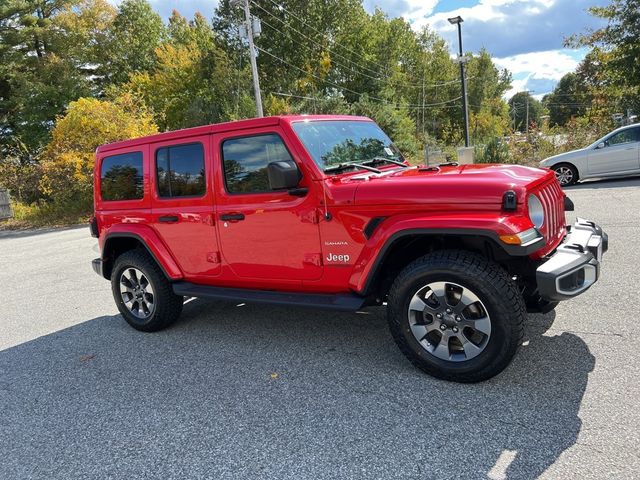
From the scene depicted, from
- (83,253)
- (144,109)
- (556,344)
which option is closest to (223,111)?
(144,109)

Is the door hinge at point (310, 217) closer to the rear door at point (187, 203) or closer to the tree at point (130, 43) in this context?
the rear door at point (187, 203)

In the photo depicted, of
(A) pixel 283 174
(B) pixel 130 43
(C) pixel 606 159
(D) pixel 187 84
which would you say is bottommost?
(C) pixel 606 159

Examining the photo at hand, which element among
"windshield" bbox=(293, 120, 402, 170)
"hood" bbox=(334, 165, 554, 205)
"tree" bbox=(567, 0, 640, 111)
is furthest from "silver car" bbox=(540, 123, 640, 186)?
"hood" bbox=(334, 165, 554, 205)

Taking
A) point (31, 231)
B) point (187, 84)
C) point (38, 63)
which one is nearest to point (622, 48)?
point (31, 231)

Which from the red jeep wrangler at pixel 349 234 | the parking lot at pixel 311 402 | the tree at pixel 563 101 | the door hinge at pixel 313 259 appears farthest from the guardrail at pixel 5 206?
the tree at pixel 563 101

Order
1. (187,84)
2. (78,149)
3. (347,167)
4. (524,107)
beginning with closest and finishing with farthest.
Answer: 1. (347,167)
2. (78,149)
3. (187,84)
4. (524,107)

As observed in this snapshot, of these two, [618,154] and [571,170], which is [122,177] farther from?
[618,154]

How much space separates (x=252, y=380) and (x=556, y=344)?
2296mm

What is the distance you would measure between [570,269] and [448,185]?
0.90 m

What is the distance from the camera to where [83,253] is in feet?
33.8

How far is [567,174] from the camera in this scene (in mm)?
12625

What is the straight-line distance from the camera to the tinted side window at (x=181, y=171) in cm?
424

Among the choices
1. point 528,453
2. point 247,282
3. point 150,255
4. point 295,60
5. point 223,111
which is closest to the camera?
point 528,453

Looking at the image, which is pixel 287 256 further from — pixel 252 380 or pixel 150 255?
pixel 150 255
